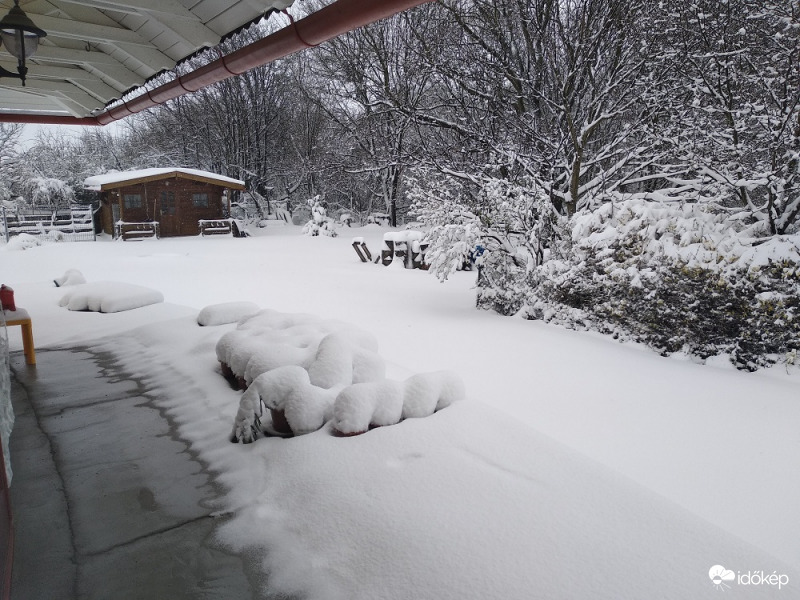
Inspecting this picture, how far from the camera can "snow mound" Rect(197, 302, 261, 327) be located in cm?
613

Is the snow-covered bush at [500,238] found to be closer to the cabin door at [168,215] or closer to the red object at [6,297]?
the red object at [6,297]

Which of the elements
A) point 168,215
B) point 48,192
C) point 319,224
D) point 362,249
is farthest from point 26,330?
point 48,192

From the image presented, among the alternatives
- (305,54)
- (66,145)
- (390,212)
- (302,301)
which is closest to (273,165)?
(305,54)

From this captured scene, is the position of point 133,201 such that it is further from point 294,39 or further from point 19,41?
point 294,39

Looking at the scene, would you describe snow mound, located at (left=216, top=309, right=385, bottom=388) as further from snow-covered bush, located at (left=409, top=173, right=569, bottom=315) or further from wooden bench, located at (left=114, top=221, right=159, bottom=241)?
wooden bench, located at (left=114, top=221, right=159, bottom=241)

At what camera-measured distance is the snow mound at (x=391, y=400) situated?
115 inches

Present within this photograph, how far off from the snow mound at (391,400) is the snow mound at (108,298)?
6.02 m

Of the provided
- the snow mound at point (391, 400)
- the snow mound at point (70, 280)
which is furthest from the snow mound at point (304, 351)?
the snow mound at point (70, 280)

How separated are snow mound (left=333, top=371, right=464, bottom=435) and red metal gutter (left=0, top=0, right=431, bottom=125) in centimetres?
224

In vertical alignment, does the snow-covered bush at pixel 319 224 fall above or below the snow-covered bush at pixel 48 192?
below

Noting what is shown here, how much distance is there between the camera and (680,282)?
5.36m

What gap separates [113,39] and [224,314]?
3121 mm

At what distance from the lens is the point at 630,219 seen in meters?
6.16

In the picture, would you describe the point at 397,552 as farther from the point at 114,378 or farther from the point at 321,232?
the point at 321,232
